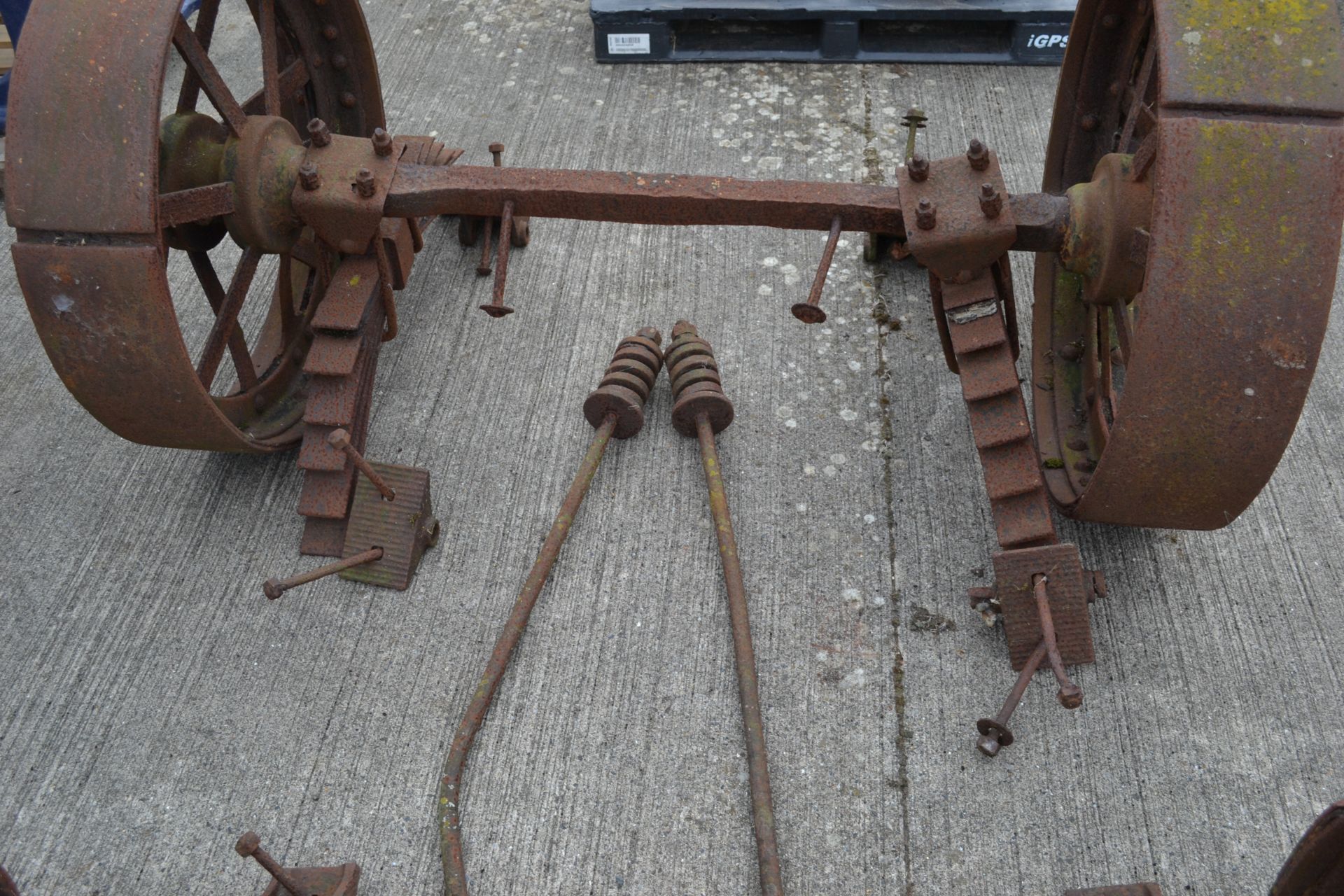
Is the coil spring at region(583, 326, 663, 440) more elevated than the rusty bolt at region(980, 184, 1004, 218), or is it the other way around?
the rusty bolt at region(980, 184, 1004, 218)

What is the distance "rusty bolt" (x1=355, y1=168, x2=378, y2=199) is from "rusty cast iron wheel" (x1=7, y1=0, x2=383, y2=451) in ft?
0.73

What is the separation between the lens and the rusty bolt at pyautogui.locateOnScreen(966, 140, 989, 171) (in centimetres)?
273

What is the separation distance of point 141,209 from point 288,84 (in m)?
1.09

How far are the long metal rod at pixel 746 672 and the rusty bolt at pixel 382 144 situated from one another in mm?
1140

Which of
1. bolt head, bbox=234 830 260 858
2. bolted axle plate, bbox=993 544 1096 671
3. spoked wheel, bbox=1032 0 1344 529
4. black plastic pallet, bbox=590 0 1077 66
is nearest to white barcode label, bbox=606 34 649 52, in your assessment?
black plastic pallet, bbox=590 0 1077 66

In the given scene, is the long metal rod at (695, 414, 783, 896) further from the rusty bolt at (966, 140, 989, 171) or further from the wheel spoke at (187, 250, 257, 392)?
the wheel spoke at (187, 250, 257, 392)

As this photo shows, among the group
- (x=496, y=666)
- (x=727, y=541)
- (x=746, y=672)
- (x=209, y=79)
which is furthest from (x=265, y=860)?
(x=209, y=79)

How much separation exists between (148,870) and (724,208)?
6.91 feet

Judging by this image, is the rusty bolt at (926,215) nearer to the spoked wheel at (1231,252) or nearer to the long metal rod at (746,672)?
the spoked wheel at (1231,252)

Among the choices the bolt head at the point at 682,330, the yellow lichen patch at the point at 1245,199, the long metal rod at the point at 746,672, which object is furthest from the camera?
the bolt head at the point at 682,330

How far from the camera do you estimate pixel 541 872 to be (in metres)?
2.53

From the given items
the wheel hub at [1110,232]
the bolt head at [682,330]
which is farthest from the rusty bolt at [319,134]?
the wheel hub at [1110,232]

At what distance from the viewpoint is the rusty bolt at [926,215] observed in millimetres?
2740

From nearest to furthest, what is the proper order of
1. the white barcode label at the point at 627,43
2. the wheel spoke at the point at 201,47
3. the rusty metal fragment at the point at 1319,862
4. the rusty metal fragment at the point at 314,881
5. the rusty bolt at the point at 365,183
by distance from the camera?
the rusty metal fragment at the point at 1319,862 < the rusty metal fragment at the point at 314,881 < the rusty bolt at the point at 365,183 < the wheel spoke at the point at 201,47 < the white barcode label at the point at 627,43
